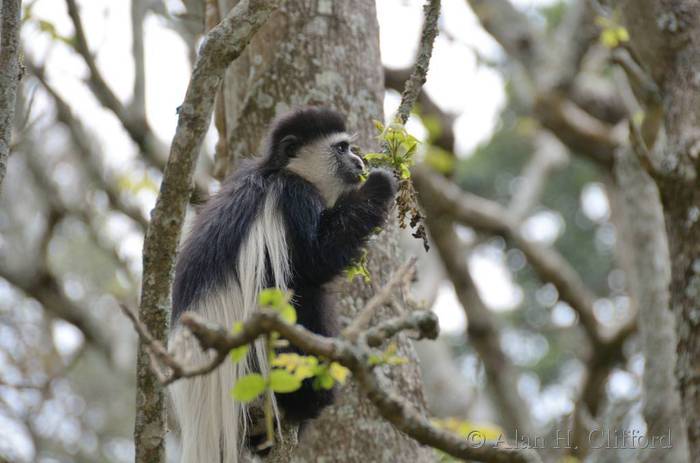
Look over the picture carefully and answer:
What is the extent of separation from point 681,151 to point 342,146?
3.67 ft

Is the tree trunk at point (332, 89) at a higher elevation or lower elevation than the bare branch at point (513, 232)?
higher

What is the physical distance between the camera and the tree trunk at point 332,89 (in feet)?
9.20

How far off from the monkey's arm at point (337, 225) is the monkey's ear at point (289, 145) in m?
0.24

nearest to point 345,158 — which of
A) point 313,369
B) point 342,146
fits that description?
point 342,146

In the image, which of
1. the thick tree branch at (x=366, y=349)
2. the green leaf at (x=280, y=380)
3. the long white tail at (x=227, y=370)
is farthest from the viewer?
the long white tail at (x=227, y=370)

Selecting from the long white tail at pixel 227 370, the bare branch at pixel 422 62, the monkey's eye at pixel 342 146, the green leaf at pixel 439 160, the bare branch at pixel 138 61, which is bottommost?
the green leaf at pixel 439 160

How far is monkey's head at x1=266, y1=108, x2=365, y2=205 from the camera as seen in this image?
2.88 meters

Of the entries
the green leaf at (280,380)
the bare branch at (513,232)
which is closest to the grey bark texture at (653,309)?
the bare branch at (513,232)

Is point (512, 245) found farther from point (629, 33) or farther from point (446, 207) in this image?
point (629, 33)

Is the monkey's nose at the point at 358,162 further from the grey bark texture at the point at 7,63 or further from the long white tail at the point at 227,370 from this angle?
the grey bark texture at the point at 7,63

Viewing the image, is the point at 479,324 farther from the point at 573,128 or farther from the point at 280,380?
the point at 280,380

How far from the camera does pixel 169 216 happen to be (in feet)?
5.92

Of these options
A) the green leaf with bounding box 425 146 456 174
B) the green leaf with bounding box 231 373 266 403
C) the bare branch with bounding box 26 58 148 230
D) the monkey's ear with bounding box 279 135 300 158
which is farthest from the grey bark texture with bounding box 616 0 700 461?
the bare branch with bounding box 26 58 148 230

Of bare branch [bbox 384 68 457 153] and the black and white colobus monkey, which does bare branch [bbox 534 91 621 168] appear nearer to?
bare branch [bbox 384 68 457 153]
